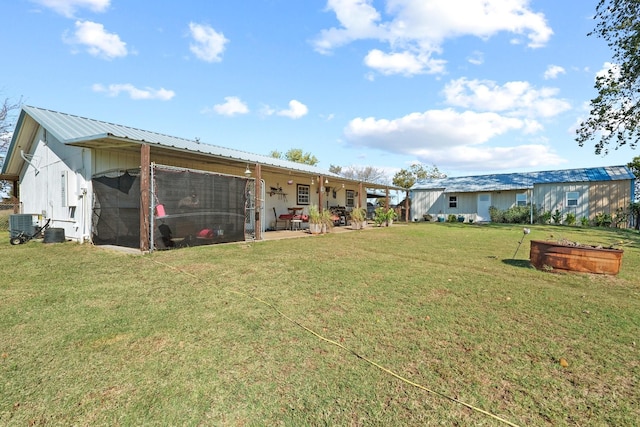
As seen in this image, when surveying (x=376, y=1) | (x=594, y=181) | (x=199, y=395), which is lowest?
(x=199, y=395)

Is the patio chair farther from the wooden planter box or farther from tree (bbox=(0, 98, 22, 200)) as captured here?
tree (bbox=(0, 98, 22, 200))

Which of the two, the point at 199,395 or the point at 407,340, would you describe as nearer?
the point at 199,395

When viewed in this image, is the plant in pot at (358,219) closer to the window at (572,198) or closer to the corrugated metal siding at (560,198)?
the corrugated metal siding at (560,198)

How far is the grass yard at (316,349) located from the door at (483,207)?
17.6 m

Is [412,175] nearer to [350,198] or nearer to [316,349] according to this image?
[350,198]

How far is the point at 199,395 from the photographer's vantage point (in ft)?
6.33

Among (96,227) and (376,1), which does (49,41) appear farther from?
(376,1)

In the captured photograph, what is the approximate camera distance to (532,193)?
1969 cm

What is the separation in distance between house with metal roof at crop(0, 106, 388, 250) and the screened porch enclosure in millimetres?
22

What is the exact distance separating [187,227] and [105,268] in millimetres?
2283

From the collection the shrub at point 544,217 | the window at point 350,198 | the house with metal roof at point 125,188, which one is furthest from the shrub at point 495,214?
the house with metal roof at point 125,188

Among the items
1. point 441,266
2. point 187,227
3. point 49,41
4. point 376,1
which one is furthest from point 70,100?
point 441,266

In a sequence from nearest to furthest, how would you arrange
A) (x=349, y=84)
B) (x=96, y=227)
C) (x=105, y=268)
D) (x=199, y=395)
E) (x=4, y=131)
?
(x=199, y=395) < (x=105, y=268) < (x=96, y=227) < (x=349, y=84) < (x=4, y=131)

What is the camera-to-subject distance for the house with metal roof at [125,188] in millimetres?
7121
